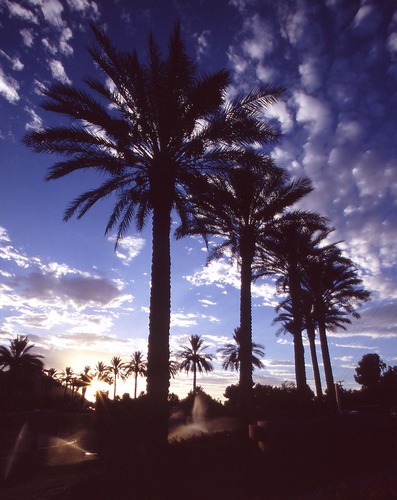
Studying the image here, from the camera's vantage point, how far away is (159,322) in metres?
11.1

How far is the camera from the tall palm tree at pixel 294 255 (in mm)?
19188

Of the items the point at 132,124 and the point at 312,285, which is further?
the point at 312,285

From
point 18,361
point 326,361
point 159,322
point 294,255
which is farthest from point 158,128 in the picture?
point 18,361

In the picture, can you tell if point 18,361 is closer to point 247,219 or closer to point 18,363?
point 18,363

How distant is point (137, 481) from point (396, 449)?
7.51 metres

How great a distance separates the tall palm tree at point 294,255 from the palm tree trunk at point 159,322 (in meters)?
8.02

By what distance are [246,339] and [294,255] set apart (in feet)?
23.8

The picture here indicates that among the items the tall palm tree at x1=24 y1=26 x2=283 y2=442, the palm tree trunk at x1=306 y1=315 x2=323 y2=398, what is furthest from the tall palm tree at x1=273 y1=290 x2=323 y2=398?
the tall palm tree at x1=24 y1=26 x2=283 y2=442

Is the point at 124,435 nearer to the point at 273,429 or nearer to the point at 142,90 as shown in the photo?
the point at 273,429

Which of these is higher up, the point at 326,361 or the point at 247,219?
the point at 247,219

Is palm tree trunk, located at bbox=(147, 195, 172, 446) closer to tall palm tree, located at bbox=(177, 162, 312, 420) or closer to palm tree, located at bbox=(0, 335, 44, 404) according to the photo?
tall palm tree, located at bbox=(177, 162, 312, 420)

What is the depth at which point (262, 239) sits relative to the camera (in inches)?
736

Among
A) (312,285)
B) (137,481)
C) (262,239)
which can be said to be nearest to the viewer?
(137,481)

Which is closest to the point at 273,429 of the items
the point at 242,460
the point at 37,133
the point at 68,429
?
the point at 242,460
